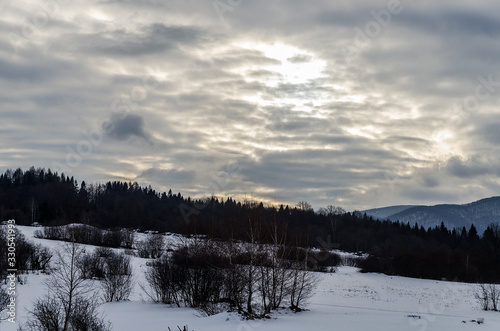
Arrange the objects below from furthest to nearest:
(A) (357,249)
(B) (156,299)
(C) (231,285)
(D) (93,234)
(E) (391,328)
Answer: (A) (357,249)
(D) (93,234)
(B) (156,299)
(C) (231,285)
(E) (391,328)

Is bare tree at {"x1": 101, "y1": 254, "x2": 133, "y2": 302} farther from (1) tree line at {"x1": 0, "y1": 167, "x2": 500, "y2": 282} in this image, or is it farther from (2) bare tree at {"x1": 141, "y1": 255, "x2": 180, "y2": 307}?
(1) tree line at {"x1": 0, "y1": 167, "x2": 500, "y2": 282}

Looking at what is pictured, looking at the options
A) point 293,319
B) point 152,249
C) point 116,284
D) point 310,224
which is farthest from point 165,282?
point 310,224

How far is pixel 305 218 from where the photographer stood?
160 m

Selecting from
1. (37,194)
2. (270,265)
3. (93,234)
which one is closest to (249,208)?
(270,265)

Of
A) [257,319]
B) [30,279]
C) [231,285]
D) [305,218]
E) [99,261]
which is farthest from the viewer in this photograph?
[305,218]

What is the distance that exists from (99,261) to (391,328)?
123ft

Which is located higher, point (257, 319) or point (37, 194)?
point (37, 194)

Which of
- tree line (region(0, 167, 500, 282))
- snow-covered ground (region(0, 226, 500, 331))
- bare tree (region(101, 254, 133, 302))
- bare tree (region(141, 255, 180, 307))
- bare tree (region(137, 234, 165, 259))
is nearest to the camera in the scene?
snow-covered ground (region(0, 226, 500, 331))

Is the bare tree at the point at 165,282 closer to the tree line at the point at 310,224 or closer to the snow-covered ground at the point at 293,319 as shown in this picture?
the snow-covered ground at the point at 293,319

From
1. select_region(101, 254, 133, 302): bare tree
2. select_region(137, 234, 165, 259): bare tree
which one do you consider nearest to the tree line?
select_region(137, 234, 165, 259): bare tree

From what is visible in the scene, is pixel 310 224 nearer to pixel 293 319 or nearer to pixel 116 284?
pixel 116 284

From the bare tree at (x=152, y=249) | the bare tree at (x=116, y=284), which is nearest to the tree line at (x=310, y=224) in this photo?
the bare tree at (x=152, y=249)

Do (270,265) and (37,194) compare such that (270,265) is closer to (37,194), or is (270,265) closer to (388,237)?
(388,237)

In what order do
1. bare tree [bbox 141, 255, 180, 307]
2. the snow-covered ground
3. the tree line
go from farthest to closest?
1. the tree line
2. bare tree [bbox 141, 255, 180, 307]
3. the snow-covered ground
